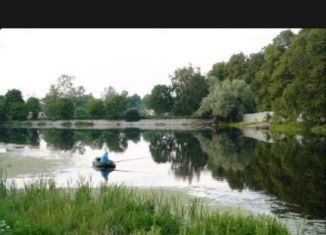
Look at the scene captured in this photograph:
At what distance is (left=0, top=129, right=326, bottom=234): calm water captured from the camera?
1454 cm

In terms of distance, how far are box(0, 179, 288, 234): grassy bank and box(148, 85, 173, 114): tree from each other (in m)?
73.1

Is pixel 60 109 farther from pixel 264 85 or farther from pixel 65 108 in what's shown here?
pixel 264 85

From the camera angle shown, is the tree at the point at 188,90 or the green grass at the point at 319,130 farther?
the tree at the point at 188,90

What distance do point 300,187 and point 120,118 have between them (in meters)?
65.5

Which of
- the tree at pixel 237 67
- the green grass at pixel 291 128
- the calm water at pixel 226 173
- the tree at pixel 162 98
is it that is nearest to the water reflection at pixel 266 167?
the calm water at pixel 226 173

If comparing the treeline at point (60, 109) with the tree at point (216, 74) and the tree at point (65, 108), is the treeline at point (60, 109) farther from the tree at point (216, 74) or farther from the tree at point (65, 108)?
the tree at point (216, 74)

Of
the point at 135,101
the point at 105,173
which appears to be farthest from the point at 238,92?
the point at 135,101

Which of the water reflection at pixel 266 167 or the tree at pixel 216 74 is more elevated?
the tree at pixel 216 74

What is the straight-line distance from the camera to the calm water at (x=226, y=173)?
14.5 meters

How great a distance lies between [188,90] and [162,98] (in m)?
6.86

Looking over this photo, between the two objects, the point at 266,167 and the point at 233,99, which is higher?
the point at 233,99

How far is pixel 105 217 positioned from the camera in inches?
350

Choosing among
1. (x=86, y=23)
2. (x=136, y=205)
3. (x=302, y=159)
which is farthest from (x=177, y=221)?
(x=302, y=159)

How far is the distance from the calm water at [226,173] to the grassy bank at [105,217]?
1362mm
